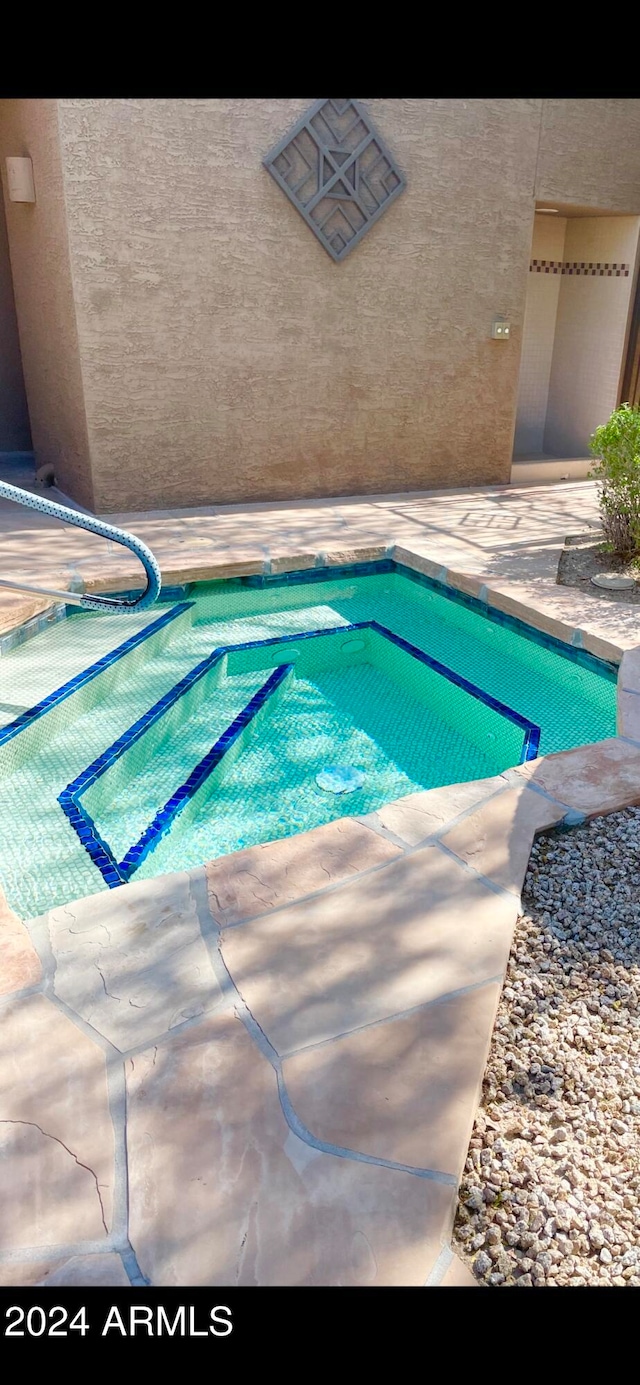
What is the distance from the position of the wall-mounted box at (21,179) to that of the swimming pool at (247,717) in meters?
3.12

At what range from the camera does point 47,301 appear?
20.2ft

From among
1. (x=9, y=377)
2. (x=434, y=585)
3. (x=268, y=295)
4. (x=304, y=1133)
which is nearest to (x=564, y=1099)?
(x=304, y=1133)

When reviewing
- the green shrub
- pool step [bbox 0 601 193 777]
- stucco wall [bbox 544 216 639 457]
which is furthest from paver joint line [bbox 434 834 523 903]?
stucco wall [bbox 544 216 639 457]

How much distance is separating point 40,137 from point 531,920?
5.81 meters

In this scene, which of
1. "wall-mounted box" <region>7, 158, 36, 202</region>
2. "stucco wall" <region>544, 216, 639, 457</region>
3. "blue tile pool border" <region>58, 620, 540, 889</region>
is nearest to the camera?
"blue tile pool border" <region>58, 620, 540, 889</region>

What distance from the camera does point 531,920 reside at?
2.16 meters

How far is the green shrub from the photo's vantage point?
4.81 m

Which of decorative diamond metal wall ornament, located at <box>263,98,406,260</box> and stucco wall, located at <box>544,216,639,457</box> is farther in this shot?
stucco wall, located at <box>544,216,639,457</box>

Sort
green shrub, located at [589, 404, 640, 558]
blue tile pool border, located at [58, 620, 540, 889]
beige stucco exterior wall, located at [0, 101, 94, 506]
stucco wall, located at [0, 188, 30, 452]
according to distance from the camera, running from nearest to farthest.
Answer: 1. blue tile pool border, located at [58, 620, 540, 889]
2. green shrub, located at [589, 404, 640, 558]
3. beige stucco exterior wall, located at [0, 101, 94, 506]
4. stucco wall, located at [0, 188, 30, 452]

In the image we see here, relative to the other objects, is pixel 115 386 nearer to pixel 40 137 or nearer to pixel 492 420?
pixel 40 137

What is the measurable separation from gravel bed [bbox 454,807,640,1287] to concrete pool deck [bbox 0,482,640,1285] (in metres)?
0.05

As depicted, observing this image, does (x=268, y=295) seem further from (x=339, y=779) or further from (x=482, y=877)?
(x=482, y=877)

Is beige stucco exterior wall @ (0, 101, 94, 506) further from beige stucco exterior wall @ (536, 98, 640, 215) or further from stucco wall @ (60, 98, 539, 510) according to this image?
beige stucco exterior wall @ (536, 98, 640, 215)

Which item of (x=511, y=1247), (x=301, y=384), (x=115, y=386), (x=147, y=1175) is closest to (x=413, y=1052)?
(x=511, y=1247)
